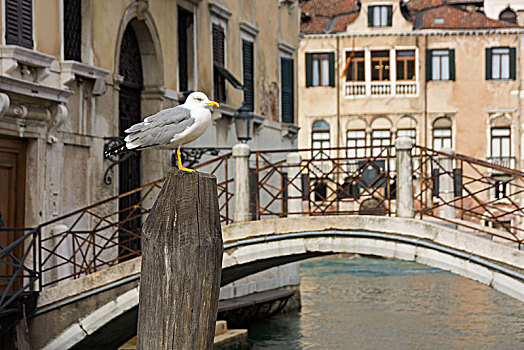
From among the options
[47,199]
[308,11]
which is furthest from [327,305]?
[308,11]

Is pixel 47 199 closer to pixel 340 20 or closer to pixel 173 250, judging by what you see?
pixel 173 250

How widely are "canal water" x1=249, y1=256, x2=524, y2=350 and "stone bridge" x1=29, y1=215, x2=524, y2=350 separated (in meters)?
4.68

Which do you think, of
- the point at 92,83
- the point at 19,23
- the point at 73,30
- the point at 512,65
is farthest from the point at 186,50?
the point at 512,65

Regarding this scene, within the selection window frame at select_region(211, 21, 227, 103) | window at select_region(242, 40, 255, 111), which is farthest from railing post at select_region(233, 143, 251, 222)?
window at select_region(242, 40, 255, 111)

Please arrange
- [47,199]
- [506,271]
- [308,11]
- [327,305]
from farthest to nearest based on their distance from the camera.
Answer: [308,11] → [327,305] → [47,199] → [506,271]

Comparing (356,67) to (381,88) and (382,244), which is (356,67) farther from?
(382,244)

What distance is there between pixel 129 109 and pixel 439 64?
22023 millimetres

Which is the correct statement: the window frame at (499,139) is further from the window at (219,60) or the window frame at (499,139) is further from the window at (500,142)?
the window at (219,60)

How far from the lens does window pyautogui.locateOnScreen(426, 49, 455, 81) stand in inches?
1253

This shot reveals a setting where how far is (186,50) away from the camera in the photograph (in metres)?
13.0

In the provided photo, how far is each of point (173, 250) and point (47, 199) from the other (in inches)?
218

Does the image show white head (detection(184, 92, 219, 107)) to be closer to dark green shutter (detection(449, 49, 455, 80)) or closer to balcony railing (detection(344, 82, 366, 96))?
dark green shutter (detection(449, 49, 455, 80))

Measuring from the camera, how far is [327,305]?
742 inches

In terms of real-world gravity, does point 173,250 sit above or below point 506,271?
above
